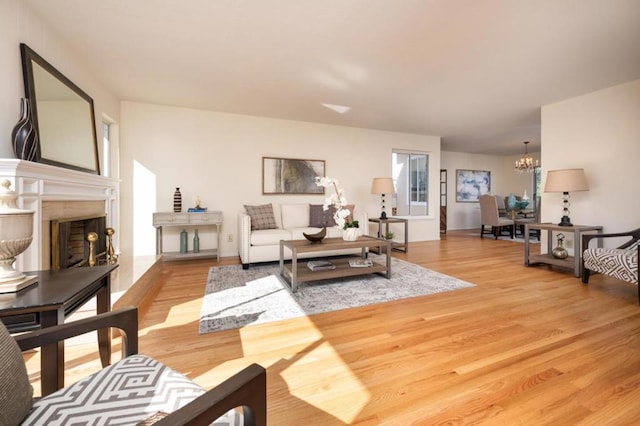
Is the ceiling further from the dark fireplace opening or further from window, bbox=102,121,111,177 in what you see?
the dark fireplace opening

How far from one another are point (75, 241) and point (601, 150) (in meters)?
6.28

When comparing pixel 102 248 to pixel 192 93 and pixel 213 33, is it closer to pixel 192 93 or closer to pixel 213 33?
pixel 192 93

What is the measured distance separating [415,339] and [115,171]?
4.35m

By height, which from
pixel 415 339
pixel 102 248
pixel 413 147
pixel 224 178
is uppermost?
pixel 413 147

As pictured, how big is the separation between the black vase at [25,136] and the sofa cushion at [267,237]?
225 centimetres

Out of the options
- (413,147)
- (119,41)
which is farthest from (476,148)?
(119,41)

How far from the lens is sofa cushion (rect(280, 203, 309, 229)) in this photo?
4508 mm

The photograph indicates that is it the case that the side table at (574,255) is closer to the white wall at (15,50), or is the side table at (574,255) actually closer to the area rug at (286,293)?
the area rug at (286,293)

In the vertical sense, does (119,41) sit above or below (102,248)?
above

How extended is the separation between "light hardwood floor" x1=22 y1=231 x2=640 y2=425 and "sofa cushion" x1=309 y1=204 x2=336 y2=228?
2163 mm

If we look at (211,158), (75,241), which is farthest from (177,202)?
(75,241)

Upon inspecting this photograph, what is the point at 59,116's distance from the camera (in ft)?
8.12

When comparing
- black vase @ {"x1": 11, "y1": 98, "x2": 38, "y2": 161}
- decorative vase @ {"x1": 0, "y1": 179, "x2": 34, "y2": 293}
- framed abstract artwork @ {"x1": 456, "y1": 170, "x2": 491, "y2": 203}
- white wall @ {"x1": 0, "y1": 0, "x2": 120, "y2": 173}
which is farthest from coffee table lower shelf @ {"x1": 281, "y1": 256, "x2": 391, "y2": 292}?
framed abstract artwork @ {"x1": 456, "y1": 170, "x2": 491, "y2": 203}

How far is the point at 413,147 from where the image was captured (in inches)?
238
